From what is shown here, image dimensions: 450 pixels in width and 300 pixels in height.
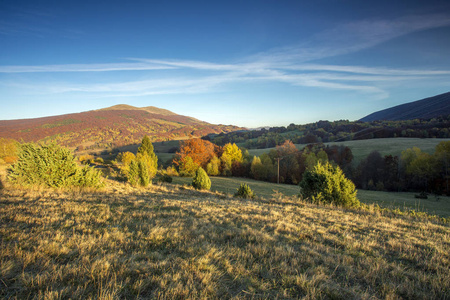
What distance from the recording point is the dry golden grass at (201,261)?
2.46 meters

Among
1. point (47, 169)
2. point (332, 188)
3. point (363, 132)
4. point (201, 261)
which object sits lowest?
point (332, 188)

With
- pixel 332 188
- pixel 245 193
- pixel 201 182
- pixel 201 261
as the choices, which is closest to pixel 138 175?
pixel 201 182

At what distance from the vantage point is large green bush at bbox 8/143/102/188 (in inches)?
399

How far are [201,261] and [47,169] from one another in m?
11.8

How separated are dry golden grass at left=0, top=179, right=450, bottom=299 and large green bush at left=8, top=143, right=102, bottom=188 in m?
5.86

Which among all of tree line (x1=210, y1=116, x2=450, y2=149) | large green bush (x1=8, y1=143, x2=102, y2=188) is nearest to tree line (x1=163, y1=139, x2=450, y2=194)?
large green bush (x1=8, y1=143, x2=102, y2=188)

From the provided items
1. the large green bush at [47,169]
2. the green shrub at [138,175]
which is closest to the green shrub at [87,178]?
the large green bush at [47,169]

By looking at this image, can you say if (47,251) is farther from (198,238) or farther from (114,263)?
(198,238)

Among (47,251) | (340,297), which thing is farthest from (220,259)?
(47,251)

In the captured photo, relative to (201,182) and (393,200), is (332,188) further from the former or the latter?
(393,200)

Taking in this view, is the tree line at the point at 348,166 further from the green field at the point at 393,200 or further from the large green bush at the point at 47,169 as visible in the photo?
the large green bush at the point at 47,169

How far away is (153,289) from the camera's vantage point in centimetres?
246

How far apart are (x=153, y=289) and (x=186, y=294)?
0.47m

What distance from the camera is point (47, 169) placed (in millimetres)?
10414
